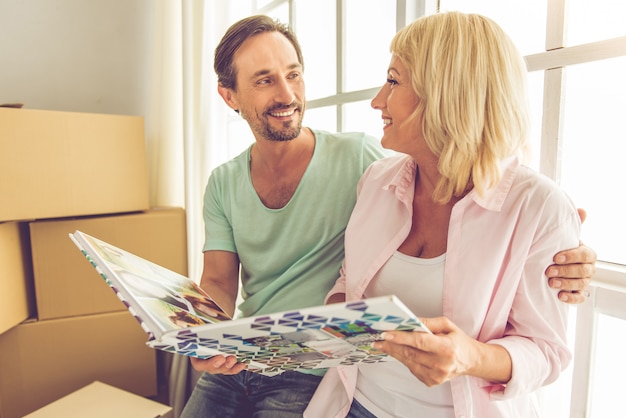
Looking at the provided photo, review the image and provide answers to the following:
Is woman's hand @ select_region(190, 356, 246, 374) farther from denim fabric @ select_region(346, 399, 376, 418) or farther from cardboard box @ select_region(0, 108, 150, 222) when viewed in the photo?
cardboard box @ select_region(0, 108, 150, 222)

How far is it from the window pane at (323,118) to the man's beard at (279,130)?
0.31m

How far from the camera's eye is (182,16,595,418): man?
1042 millimetres

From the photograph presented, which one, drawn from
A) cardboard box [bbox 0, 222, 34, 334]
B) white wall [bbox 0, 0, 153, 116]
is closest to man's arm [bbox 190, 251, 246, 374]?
cardboard box [bbox 0, 222, 34, 334]

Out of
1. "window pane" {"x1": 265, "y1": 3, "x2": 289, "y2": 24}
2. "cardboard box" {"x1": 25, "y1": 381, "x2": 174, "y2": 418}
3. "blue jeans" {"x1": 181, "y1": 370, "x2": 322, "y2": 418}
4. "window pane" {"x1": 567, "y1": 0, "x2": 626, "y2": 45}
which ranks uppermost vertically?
"window pane" {"x1": 265, "y1": 3, "x2": 289, "y2": 24}

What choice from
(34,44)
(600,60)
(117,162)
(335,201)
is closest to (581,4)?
(600,60)

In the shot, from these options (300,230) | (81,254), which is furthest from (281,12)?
(81,254)

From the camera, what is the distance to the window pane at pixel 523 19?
87cm

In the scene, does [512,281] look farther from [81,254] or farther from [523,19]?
[81,254]

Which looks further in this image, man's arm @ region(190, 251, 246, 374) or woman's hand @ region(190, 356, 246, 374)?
man's arm @ region(190, 251, 246, 374)

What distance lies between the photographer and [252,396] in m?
1.03

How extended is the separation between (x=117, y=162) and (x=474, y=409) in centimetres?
138

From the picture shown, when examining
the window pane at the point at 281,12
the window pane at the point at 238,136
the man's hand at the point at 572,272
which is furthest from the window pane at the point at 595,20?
the window pane at the point at 238,136

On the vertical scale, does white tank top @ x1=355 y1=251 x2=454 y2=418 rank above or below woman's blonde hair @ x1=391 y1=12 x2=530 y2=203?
below

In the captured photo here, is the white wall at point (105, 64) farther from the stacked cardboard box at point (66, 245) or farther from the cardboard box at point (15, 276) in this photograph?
the cardboard box at point (15, 276)
